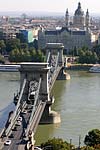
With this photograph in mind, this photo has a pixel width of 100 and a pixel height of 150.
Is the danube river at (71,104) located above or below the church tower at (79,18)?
above

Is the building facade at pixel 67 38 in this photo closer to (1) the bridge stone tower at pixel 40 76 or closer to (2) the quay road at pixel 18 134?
(1) the bridge stone tower at pixel 40 76

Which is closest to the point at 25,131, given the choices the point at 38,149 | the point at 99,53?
the point at 38,149

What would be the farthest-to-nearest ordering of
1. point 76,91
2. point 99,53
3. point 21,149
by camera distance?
point 99,53 → point 76,91 → point 21,149

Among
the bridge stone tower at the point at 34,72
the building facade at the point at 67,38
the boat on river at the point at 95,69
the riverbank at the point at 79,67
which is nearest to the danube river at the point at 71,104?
the bridge stone tower at the point at 34,72

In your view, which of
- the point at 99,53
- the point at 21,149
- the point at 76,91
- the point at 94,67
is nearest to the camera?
the point at 21,149

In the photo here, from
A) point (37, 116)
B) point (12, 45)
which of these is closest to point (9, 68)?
point (12, 45)

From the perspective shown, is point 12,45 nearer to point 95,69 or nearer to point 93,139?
point 95,69

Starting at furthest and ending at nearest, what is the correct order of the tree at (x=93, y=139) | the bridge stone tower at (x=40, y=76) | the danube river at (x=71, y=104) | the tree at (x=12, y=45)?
the tree at (x=12, y=45) → the bridge stone tower at (x=40, y=76) → the danube river at (x=71, y=104) → the tree at (x=93, y=139)

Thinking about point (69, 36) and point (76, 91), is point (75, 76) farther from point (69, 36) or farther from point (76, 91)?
point (69, 36)

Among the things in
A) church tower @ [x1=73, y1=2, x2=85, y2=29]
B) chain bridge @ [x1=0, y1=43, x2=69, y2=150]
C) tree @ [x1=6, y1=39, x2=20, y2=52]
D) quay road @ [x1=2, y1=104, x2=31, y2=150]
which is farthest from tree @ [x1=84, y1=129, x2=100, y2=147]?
church tower @ [x1=73, y1=2, x2=85, y2=29]
